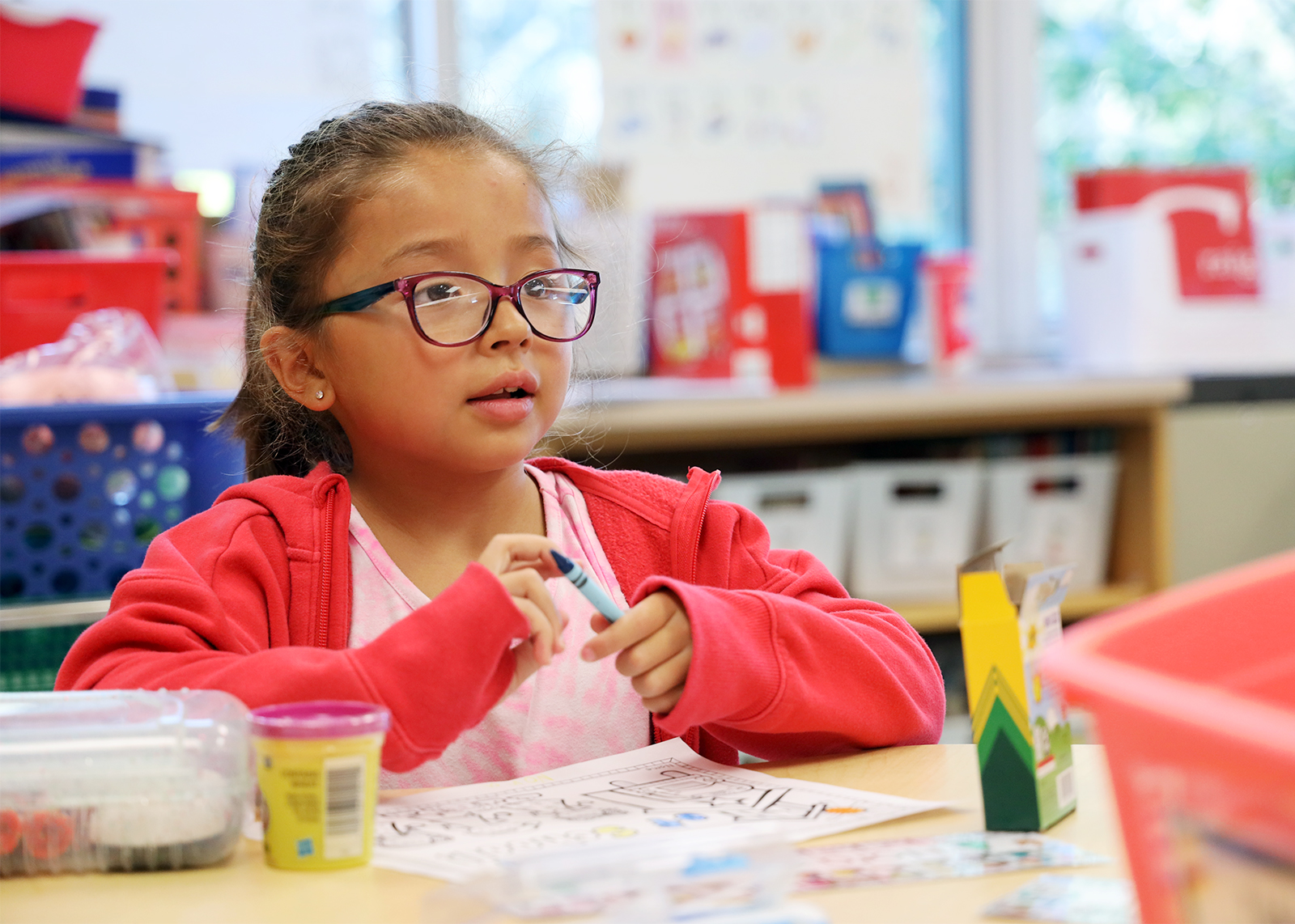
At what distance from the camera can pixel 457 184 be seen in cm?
104

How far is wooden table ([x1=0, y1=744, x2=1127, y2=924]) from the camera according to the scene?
0.60 metres

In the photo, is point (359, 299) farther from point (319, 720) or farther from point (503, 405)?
point (319, 720)

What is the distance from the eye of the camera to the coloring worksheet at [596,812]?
682 mm

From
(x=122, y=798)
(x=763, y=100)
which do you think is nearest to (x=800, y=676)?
(x=122, y=798)

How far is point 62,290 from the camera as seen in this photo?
1.62 metres

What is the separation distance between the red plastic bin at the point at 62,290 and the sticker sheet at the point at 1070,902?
132 centimetres

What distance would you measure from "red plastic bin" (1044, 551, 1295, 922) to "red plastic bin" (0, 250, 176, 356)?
54.0 inches

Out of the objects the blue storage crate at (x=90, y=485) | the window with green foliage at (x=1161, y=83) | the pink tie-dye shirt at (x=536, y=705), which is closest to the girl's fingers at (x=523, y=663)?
the pink tie-dye shirt at (x=536, y=705)

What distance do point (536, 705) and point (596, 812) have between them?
1.07 ft

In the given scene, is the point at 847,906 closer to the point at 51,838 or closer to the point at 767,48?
the point at 51,838

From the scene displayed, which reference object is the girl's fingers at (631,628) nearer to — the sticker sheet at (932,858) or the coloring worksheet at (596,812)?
the coloring worksheet at (596,812)

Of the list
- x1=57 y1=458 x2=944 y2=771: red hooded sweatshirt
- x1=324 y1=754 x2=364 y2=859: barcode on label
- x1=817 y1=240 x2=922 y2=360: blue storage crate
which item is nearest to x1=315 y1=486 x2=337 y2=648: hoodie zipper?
x1=57 y1=458 x2=944 y2=771: red hooded sweatshirt

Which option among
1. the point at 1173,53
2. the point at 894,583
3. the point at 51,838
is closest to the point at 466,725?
the point at 51,838

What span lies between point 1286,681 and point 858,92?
7.98 feet
